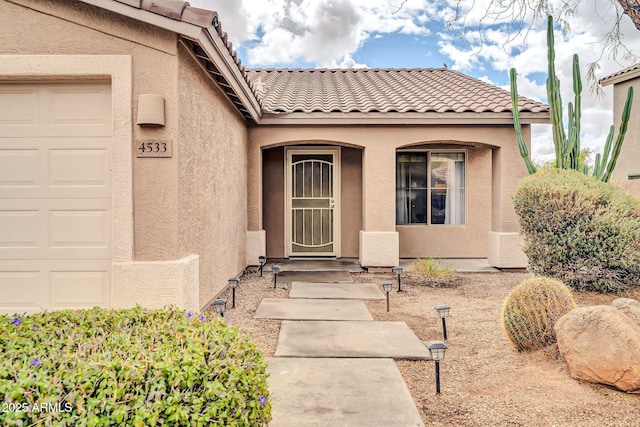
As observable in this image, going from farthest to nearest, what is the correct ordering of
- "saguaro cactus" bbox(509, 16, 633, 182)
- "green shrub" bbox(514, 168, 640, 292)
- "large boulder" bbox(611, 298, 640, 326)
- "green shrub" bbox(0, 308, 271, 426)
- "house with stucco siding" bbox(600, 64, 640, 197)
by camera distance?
"house with stucco siding" bbox(600, 64, 640, 197), "saguaro cactus" bbox(509, 16, 633, 182), "green shrub" bbox(514, 168, 640, 292), "large boulder" bbox(611, 298, 640, 326), "green shrub" bbox(0, 308, 271, 426)

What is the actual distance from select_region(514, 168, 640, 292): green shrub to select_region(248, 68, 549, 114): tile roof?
286 centimetres

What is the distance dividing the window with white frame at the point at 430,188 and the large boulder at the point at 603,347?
772 centimetres

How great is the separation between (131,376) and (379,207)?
26.9 feet

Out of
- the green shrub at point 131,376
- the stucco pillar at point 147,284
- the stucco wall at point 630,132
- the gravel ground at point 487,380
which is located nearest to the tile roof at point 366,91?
the stucco pillar at point 147,284

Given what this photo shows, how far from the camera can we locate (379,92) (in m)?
12.0

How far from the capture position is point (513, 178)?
9.98m

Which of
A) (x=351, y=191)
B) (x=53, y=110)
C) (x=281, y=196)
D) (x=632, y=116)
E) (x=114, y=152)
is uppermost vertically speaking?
(x=632, y=116)

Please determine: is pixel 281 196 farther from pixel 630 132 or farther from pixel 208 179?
pixel 630 132

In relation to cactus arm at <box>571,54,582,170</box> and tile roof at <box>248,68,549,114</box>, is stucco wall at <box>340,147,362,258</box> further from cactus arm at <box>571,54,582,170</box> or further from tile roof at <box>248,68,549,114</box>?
cactus arm at <box>571,54,582,170</box>

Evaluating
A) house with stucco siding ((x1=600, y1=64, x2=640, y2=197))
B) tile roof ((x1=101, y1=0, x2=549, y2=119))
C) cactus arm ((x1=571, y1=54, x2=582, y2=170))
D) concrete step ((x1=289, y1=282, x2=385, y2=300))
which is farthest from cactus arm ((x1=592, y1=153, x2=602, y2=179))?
house with stucco siding ((x1=600, y1=64, x2=640, y2=197))

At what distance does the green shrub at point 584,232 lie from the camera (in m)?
6.98

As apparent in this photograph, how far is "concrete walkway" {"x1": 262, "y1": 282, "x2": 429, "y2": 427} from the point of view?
10.8ft

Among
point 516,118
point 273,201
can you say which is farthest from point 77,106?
point 516,118

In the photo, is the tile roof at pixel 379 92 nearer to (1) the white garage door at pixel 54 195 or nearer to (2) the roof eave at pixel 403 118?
(2) the roof eave at pixel 403 118
